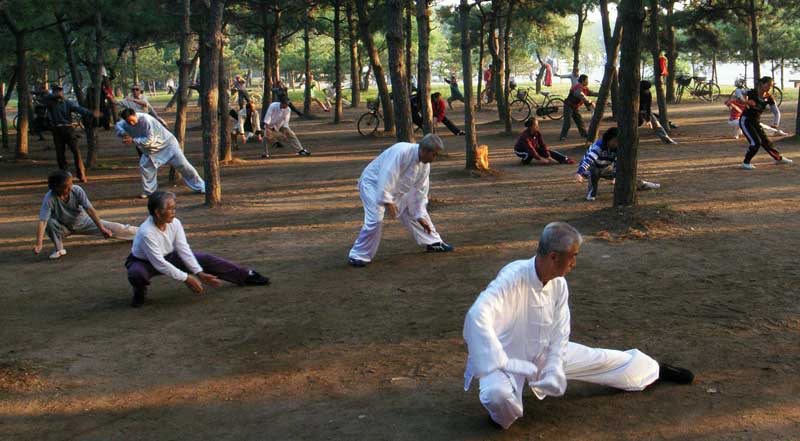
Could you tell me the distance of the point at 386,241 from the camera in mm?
9164

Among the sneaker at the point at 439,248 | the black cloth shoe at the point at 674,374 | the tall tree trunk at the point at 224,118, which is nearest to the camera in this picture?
the black cloth shoe at the point at 674,374

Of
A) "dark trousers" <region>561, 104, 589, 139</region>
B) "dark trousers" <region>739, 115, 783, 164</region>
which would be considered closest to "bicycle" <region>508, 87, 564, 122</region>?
"dark trousers" <region>561, 104, 589, 139</region>

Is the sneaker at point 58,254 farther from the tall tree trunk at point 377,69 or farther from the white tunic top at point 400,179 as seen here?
the tall tree trunk at point 377,69

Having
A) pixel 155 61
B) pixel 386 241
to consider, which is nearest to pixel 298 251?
pixel 386 241

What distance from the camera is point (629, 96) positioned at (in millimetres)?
9125

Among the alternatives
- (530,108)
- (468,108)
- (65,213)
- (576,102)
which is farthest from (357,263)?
(530,108)

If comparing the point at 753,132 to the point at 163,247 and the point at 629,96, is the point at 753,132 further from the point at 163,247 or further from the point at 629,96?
the point at 163,247

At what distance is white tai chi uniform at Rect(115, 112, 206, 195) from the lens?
12578mm

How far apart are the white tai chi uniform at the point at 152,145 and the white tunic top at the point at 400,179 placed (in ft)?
19.3

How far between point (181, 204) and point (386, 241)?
4737 mm

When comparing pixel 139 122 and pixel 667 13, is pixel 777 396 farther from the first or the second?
pixel 667 13

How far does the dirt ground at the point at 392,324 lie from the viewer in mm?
4387

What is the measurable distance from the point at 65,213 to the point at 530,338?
666 centimetres

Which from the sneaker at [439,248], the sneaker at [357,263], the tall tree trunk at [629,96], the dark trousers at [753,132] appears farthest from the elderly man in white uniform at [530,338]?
→ the dark trousers at [753,132]
